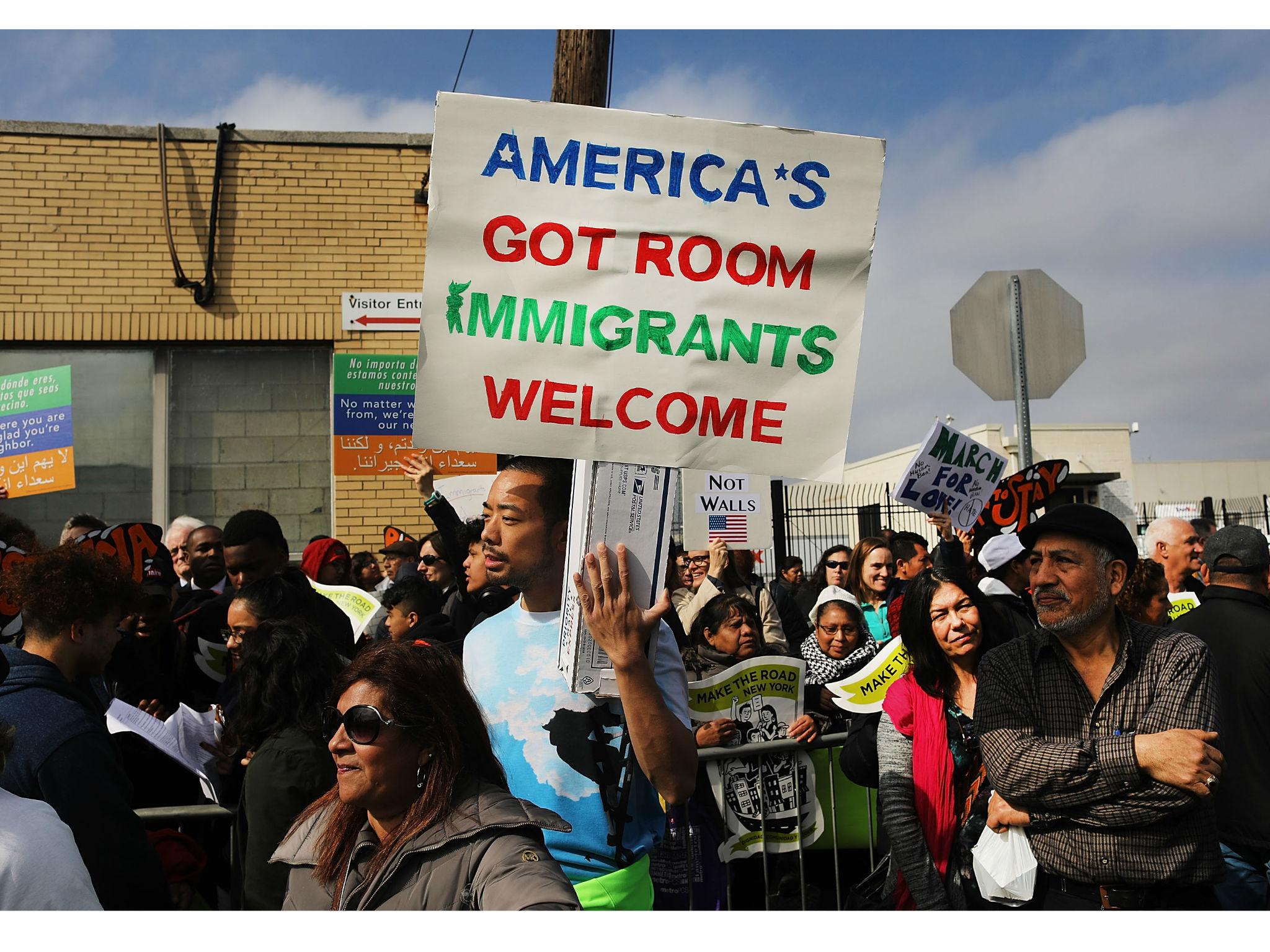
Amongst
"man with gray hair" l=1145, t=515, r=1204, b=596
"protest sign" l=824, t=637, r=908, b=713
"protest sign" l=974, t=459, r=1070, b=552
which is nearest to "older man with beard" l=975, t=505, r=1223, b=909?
"protest sign" l=824, t=637, r=908, b=713

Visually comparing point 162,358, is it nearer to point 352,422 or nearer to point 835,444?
point 352,422

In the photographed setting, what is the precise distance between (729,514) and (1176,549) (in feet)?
10.1

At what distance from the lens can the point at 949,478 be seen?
8.05 meters

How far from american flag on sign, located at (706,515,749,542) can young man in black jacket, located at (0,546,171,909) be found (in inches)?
212

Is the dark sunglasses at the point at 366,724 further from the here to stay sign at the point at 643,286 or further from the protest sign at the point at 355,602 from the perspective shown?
the protest sign at the point at 355,602

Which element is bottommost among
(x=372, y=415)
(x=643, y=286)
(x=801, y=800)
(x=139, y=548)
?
(x=801, y=800)

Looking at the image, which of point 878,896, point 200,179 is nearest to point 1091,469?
point 200,179

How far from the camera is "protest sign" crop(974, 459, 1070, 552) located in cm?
735

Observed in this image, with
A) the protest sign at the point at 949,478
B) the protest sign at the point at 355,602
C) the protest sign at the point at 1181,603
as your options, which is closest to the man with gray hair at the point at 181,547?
the protest sign at the point at 355,602

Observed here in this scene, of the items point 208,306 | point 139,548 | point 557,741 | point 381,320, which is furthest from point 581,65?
point 208,306

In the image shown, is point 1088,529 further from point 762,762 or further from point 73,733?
point 73,733

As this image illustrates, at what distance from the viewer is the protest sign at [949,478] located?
26.1ft

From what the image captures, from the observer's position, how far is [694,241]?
3.06 meters

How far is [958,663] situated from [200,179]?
10.8 metres
